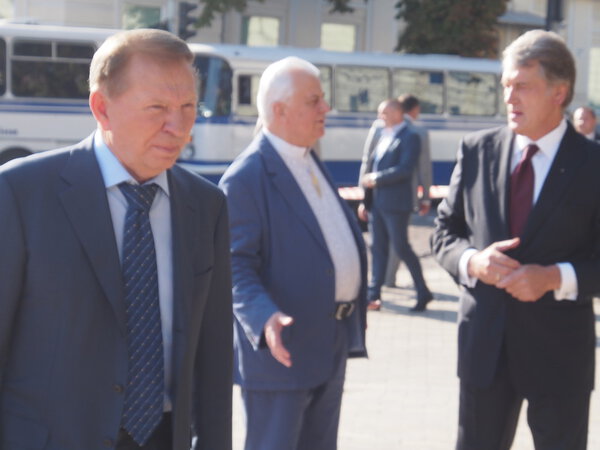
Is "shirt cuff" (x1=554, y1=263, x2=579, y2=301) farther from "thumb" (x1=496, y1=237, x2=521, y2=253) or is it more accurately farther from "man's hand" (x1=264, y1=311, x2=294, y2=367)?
"man's hand" (x1=264, y1=311, x2=294, y2=367)

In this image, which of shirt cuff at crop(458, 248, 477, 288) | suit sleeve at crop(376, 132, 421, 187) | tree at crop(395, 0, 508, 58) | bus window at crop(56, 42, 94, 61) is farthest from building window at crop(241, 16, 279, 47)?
shirt cuff at crop(458, 248, 477, 288)

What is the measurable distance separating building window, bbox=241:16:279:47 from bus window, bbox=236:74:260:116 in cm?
859

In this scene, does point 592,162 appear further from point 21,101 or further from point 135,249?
point 21,101

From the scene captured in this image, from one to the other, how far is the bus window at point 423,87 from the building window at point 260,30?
7090mm

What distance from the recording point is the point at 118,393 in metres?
2.66

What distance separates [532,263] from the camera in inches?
157

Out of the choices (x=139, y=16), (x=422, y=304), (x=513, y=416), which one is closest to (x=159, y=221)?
(x=513, y=416)

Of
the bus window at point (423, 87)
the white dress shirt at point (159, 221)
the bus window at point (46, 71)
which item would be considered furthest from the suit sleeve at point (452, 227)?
the bus window at point (423, 87)

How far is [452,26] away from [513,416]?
1006 inches

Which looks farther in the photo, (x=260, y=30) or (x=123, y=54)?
(x=260, y=30)

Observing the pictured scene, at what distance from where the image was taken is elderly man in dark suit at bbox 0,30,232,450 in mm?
2607

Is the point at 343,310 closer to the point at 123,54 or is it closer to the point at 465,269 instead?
the point at 465,269

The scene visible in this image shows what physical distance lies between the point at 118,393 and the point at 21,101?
19018 millimetres

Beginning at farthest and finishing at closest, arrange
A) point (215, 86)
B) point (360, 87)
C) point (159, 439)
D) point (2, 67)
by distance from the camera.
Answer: point (360, 87) → point (215, 86) → point (2, 67) → point (159, 439)
